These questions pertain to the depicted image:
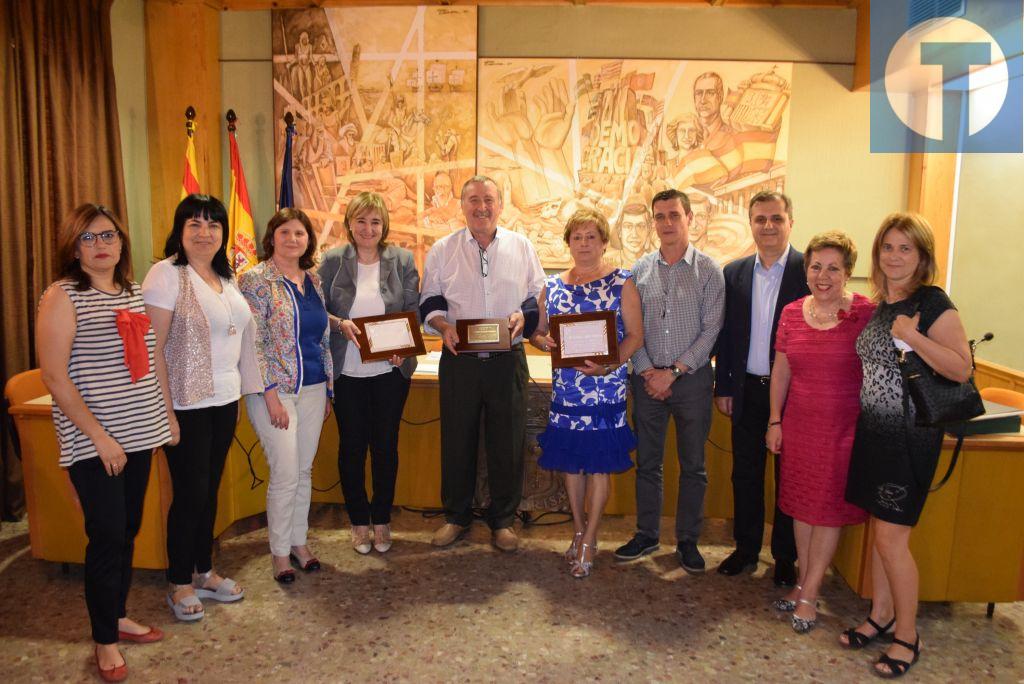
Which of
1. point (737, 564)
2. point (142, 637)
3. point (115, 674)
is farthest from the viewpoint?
point (737, 564)

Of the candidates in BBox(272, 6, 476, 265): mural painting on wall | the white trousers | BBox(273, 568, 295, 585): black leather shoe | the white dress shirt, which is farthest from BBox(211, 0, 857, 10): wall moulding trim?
BBox(273, 568, 295, 585): black leather shoe

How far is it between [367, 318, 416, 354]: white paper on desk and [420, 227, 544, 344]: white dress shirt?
24 centimetres

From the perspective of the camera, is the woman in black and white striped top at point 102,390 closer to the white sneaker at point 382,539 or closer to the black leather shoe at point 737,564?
the white sneaker at point 382,539

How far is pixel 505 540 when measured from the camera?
3184mm

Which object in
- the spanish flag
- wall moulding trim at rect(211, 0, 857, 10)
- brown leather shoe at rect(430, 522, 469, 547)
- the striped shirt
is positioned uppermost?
wall moulding trim at rect(211, 0, 857, 10)

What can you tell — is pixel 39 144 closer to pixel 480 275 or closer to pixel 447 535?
pixel 480 275

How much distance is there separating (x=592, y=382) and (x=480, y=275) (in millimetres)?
730

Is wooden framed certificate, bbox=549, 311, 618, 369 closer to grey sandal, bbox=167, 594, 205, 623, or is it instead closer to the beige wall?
grey sandal, bbox=167, 594, 205, 623

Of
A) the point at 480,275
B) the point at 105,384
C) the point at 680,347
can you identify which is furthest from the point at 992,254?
the point at 105,384

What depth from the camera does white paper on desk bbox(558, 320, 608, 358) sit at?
2754mm

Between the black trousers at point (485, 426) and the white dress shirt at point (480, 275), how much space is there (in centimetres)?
18

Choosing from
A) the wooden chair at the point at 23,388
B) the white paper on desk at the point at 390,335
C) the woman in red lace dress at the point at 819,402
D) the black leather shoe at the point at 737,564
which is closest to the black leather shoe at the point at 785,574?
the black leather shoe at the point at 737,564

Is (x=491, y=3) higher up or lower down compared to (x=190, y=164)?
higher up

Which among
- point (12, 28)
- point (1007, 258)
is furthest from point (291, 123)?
point (1007, 258)
